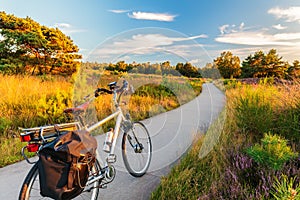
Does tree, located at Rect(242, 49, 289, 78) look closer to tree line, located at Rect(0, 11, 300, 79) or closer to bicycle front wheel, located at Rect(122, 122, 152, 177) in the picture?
tree line, located at Rect(0, 11, 300, 79)

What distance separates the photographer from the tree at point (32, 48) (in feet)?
55.8

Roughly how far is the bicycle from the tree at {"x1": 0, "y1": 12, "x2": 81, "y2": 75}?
15.8 m

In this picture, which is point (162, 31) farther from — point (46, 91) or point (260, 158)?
point (46, 91)

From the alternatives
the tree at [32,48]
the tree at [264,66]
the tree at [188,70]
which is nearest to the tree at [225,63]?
the tree at [188,70]

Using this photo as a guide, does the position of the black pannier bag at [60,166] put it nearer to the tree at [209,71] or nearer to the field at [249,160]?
the field at [249,160]

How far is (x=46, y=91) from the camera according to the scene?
252 inches

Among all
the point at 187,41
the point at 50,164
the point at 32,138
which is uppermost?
the point at 187,41

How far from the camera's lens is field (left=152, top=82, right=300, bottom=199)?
2207 mm

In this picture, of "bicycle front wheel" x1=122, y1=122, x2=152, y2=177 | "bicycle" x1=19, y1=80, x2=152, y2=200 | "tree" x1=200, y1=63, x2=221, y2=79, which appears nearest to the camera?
"bicycle" x1=19, y1=80, x2=152, y2=200

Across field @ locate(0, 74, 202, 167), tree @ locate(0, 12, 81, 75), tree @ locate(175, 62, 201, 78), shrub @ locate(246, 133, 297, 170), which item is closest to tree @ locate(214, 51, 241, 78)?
tree @ locate(175, 62, 201, 78)

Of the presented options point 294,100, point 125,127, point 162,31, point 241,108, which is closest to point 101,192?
point 125,127

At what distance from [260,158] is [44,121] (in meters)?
4.34

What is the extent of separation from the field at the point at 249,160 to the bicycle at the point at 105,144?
550 mm

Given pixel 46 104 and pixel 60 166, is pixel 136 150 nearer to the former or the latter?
pixel 60 166
